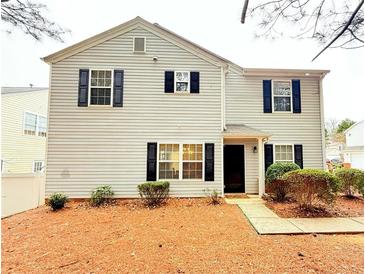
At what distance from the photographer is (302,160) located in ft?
32.1

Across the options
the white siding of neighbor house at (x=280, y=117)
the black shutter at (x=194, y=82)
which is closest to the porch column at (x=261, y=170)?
the white siding of neighbor house at (x=280, y=117)

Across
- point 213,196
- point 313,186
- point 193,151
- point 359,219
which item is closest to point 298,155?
point 313,186

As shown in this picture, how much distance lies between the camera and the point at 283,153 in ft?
32.4

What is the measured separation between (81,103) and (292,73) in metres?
8.66

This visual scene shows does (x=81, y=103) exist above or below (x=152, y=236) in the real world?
above

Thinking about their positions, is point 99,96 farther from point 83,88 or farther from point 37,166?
point 37,166

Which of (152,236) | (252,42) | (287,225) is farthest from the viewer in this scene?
(287,225)

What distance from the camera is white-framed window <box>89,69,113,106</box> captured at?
29.0 feet

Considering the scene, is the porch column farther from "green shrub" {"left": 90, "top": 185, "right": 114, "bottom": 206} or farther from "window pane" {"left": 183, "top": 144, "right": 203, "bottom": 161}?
"green shrub" {"left": 90, "top": 185, "right": 114, "bottom": 206}

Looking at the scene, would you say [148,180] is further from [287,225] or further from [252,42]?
[252,42]

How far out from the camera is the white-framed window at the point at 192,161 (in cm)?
887

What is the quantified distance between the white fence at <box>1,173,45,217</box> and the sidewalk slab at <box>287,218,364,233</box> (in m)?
8.39

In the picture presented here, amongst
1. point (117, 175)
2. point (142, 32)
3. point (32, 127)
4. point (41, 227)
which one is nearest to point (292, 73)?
point (142, 32)

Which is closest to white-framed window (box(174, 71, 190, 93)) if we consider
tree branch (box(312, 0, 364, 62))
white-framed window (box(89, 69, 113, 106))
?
white-framed window (box(89, 69, 113, 106))
